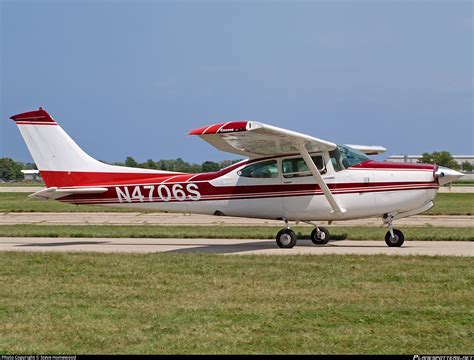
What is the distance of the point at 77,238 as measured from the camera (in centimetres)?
1988

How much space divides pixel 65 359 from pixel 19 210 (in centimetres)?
3391

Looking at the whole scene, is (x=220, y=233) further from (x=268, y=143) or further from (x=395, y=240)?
(x=395, y=240)

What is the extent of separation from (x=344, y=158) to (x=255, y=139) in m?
2.39

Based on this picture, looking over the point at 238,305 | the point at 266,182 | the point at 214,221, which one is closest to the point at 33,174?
the point at 214,221

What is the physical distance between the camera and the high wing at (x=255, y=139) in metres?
14.0

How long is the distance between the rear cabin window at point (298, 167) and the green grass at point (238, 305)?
3842mm

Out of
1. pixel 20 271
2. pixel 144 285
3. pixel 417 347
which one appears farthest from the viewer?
pixel 20 271

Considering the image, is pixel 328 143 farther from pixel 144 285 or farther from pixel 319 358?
pixel 319 358

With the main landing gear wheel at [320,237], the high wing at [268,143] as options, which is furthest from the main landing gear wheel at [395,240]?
the main landing gear wheel at [320,237]

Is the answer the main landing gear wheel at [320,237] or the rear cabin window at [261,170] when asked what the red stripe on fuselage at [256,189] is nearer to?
the rear cabin window at [261,170]

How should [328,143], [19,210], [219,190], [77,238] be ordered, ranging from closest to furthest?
[328,143] → [219,190] → [77,238] → [19,210]

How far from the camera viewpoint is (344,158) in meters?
16.7

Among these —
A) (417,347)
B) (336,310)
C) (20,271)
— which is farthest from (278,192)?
(417,347)

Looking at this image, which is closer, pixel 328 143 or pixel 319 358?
pixel 319 358
